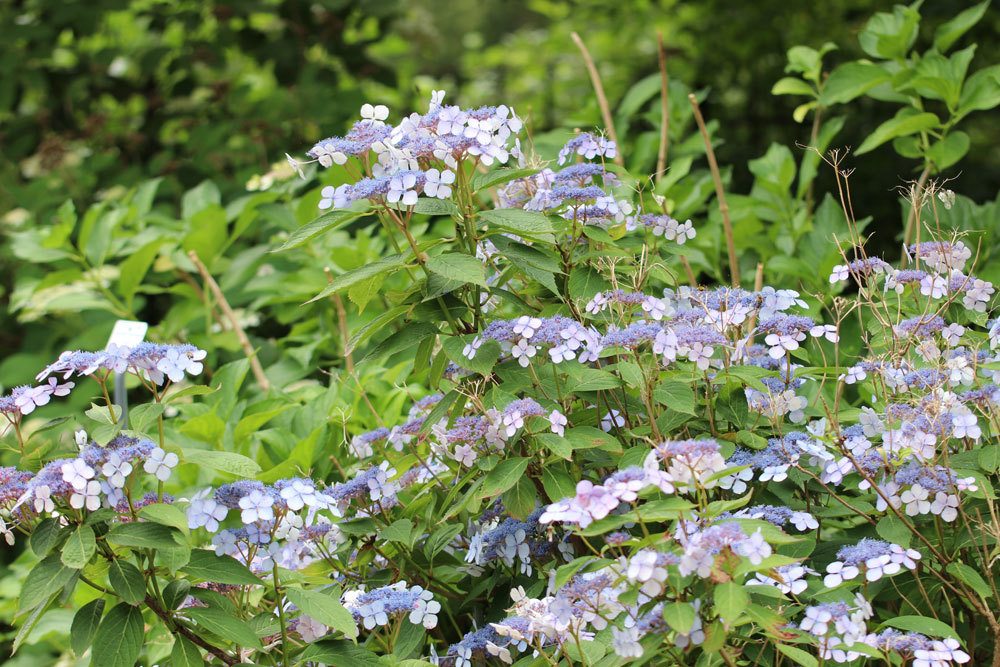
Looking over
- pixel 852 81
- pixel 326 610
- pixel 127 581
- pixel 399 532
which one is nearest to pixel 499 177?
pixel 399 532

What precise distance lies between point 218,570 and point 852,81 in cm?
203

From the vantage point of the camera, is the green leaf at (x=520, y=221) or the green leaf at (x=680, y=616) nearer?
the green leaf at (x=680, y=616)

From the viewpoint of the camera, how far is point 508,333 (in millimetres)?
1569

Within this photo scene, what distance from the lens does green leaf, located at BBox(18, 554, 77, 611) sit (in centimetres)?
141

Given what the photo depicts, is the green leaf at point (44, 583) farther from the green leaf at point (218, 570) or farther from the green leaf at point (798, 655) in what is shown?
the green leaf at point (798, 655)

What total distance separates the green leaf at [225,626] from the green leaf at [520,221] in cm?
67

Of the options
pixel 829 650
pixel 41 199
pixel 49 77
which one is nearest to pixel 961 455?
pixel 829 650

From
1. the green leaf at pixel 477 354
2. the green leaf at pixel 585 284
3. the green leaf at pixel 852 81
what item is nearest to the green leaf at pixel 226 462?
the green leaf at pixel 477 354

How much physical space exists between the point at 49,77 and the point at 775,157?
3.30 m

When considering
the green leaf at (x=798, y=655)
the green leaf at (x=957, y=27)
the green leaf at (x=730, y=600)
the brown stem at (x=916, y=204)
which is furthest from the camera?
the green leaf at (x=957, y=27)

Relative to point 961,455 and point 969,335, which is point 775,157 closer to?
point 969,335

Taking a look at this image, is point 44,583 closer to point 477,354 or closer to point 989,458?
point 477,354

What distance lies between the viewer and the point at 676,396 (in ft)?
5.11

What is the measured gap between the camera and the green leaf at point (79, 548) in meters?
1.37
